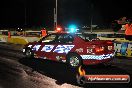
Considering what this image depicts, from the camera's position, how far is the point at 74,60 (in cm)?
1177

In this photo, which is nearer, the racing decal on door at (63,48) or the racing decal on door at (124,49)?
the racing decal on door at (63,48)

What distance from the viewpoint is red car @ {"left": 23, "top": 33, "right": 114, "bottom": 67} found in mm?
11250

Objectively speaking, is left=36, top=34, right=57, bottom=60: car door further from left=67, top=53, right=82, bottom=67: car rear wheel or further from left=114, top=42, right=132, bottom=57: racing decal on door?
left=114, top=42, right=132, bottom=57: racing decal on door

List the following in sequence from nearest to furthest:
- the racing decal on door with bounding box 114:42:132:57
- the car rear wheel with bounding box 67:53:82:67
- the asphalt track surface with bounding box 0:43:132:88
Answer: the asphalt track surface with bounding box 0:43:132:88
the car rear wheel with bounding box 67:53:82:67
the racing decal on door with bounding box 114:42:132:57

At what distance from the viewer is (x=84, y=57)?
11453 mm

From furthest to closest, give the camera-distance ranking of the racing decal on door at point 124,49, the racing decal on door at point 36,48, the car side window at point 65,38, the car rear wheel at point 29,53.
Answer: the racing decal on door at point 124,49, the car rear wheel at point 29,53, the racing decal on door at point 36,48, the car side window at point 65,38

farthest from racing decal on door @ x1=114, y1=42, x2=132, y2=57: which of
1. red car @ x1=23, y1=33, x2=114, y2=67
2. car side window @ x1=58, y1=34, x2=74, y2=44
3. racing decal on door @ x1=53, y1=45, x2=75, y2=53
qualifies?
racing decal on door @ x1=53, y1=45, x2=75, y2=53

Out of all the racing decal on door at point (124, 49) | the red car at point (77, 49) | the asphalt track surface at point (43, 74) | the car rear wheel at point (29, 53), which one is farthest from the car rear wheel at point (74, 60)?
the racing decal on door at point (124, 49)

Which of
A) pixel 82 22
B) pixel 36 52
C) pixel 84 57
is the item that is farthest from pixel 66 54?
pixel 82 22

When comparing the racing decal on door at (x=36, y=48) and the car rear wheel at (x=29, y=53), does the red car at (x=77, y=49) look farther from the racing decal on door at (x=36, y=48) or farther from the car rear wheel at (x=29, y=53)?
the car rear wheel at (x=29, y=53)

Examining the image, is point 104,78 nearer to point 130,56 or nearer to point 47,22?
point 130,56

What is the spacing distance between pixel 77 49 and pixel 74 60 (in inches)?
18.7

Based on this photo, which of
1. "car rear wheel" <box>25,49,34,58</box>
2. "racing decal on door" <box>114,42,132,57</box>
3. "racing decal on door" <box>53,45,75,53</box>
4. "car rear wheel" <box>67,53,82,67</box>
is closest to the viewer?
"car rear wheel" <box>67,53,82,67</box>

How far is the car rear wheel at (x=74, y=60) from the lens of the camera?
1155 cm
